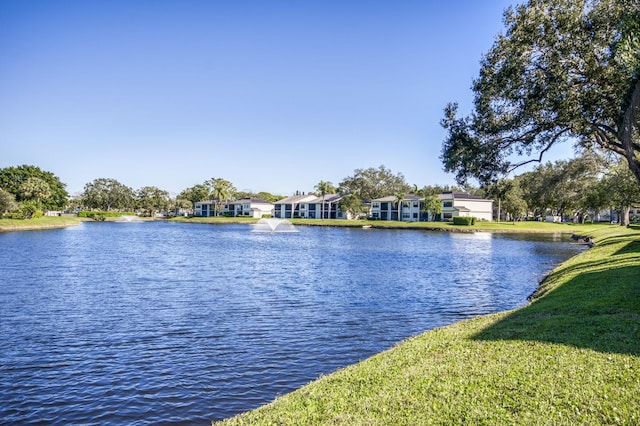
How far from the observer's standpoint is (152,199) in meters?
168

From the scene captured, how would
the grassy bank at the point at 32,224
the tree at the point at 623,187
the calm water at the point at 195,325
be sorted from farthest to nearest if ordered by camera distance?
the grassy bank at the point at 32,224
the tree at the point at 623,187
the calm water at the point at 195,325

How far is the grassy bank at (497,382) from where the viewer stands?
654 cm

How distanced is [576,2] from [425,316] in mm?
13879

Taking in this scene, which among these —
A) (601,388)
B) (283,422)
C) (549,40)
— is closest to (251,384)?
(283,422)

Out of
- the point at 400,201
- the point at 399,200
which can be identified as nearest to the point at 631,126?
the point at 399,200

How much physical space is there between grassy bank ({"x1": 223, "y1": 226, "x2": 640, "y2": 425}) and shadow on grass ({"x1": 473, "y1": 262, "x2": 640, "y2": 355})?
0.03m

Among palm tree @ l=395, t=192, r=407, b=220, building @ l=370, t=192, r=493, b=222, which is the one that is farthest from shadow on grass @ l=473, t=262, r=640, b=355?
palm tree @ l=395, t=192, r=407, b=220

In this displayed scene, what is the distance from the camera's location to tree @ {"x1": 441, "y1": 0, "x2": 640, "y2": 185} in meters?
16.8

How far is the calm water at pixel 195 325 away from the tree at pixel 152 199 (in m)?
138

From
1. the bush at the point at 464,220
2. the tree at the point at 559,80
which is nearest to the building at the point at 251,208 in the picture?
the bush at the point at 464,220

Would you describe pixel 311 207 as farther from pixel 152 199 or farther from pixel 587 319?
pixel 587 319

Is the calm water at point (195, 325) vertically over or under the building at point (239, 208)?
under

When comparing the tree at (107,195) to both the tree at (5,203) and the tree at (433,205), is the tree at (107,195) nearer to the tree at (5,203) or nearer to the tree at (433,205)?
the tree at (5,203)

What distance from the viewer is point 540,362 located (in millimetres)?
8414
